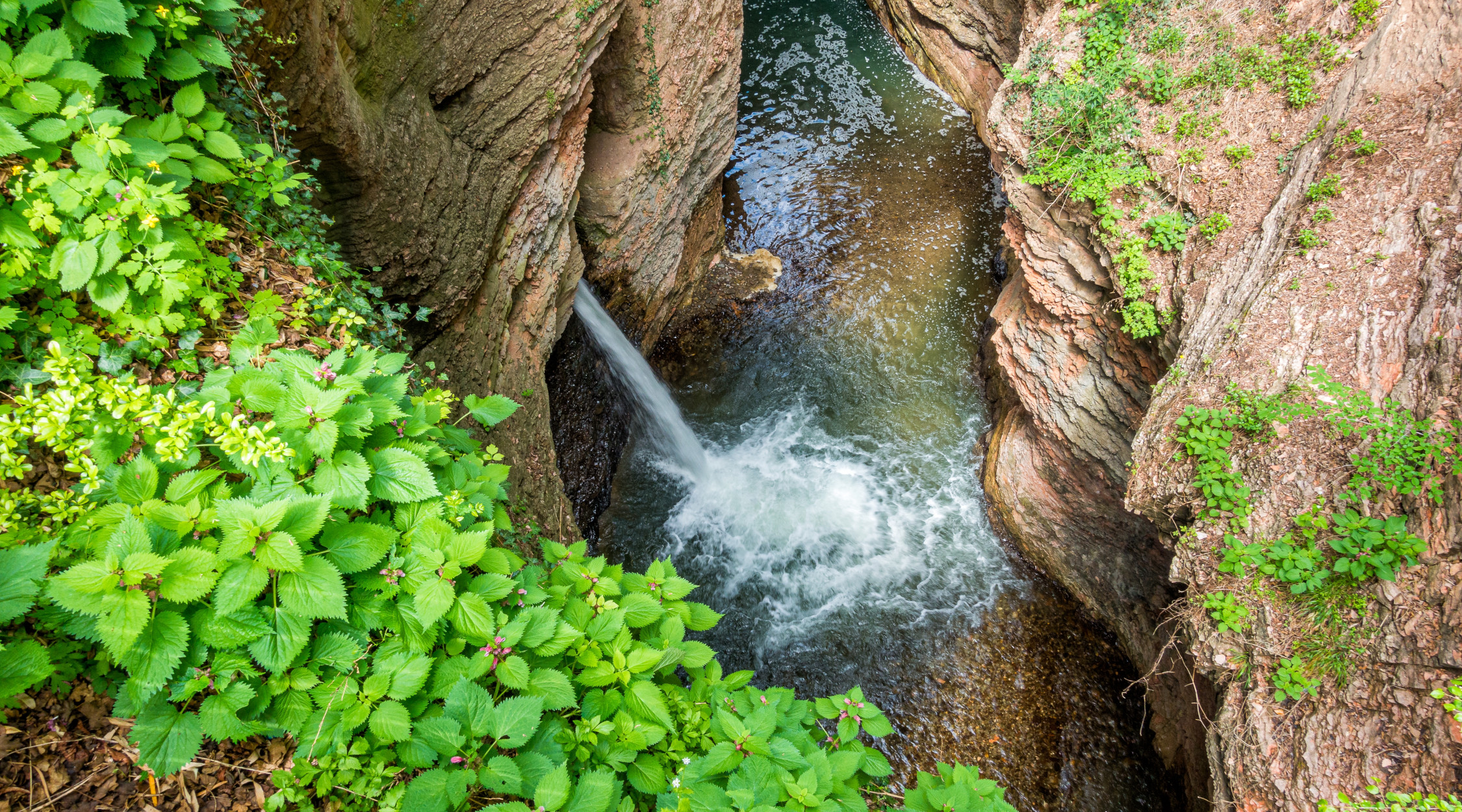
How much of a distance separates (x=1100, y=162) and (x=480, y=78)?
246 inches

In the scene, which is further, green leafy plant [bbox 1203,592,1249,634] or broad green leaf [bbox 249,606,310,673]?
green leafy plant [bbox 1203,592,1249,634]

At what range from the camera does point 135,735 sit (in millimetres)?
1738

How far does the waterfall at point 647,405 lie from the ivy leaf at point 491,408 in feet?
14.5

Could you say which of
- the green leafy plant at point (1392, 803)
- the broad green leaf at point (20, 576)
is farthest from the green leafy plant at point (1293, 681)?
the broad green leaf at point (20, 576)

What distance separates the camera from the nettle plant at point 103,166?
2.10 meters

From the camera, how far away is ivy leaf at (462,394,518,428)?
294cm

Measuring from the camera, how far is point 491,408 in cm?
299

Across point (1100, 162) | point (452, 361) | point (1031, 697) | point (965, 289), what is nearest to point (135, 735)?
point (452, 361)

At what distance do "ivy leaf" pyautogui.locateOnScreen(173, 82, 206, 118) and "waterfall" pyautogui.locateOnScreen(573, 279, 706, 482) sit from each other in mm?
4848

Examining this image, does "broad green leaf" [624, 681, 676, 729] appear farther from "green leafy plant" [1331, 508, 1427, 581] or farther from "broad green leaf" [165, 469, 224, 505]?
"green leafy plant" [1331, 508, 1427, 581]

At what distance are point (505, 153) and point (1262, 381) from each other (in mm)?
6231

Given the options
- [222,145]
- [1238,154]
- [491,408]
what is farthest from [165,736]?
[1238,154]

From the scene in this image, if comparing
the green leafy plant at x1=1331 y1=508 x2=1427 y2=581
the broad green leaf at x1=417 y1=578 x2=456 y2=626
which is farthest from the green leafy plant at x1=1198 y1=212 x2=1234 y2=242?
the broad green leaf at x1=417 y1=578 x2=456 y2=626

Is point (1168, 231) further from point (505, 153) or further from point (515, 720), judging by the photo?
point (515, 720)
